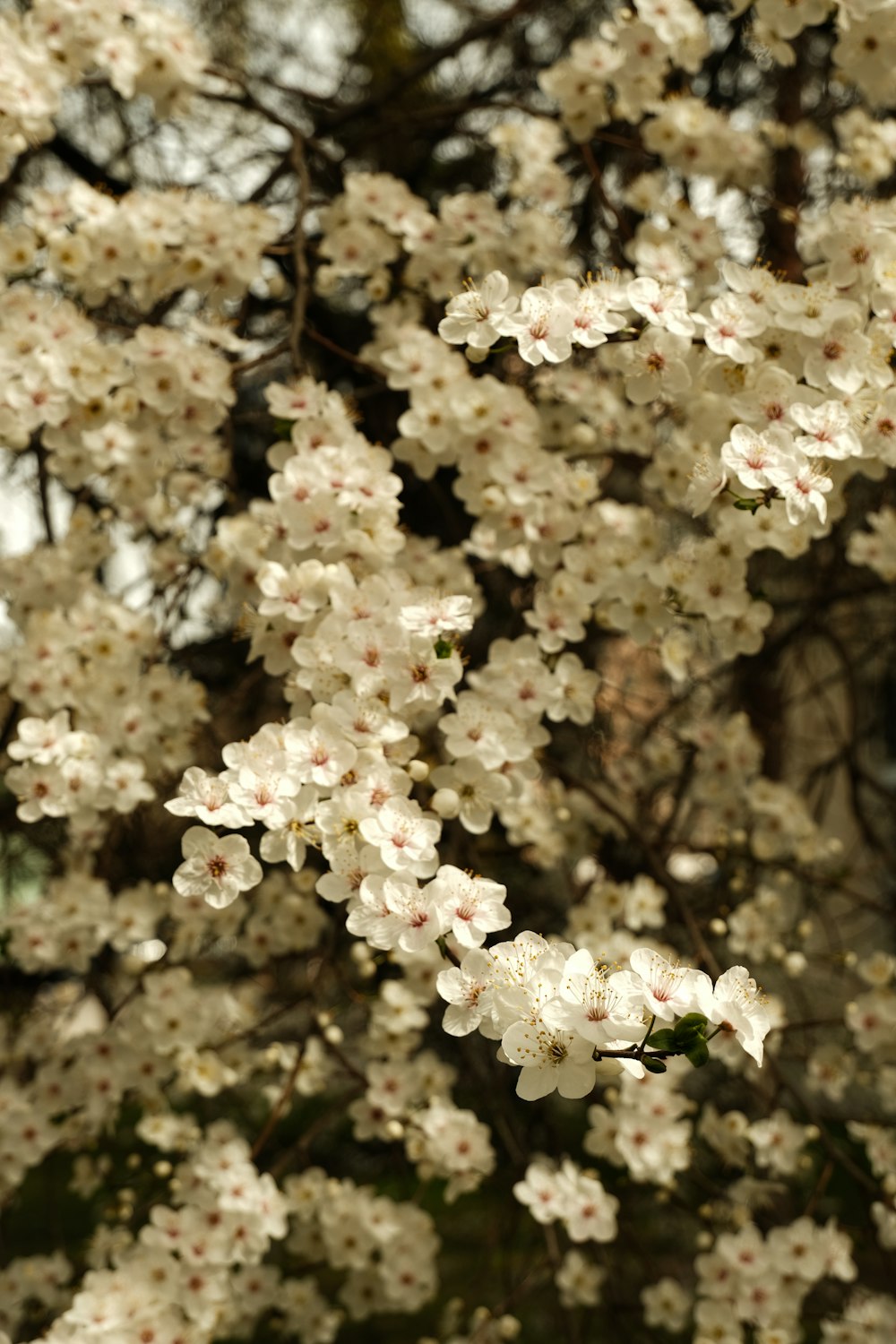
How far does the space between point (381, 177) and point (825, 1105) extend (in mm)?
4610

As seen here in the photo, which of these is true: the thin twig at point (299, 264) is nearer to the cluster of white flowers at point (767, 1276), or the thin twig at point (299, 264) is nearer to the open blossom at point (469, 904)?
Answer: the open blossom at point (469, 904)

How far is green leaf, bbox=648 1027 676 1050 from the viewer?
123 cm

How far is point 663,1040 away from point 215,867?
607mm

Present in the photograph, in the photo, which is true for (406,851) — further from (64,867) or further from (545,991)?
(64,867)

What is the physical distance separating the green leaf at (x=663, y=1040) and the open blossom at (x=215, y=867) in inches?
21.3

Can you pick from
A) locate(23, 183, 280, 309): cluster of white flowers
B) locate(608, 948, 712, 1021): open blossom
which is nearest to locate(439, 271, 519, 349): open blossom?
locate(23, 183, 280, 309): cluster of white flowers

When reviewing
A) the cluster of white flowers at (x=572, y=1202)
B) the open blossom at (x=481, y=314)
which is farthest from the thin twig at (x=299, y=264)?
the cluster of white flowers at (x=572, y=1202)

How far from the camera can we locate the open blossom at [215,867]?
1519 mm

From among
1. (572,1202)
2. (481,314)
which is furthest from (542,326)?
(572,1202)

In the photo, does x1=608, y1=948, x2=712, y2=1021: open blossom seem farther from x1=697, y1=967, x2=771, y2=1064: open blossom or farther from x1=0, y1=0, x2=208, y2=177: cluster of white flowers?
x1=0, y1=0, x2=208, y2=177: cluster of white flowers

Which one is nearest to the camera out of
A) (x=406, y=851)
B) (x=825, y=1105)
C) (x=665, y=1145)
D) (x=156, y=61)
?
(x=406, y=851)

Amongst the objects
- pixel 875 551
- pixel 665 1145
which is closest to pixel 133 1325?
pixel 665 1145

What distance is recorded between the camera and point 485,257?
2.52 m

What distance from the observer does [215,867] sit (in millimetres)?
1533
